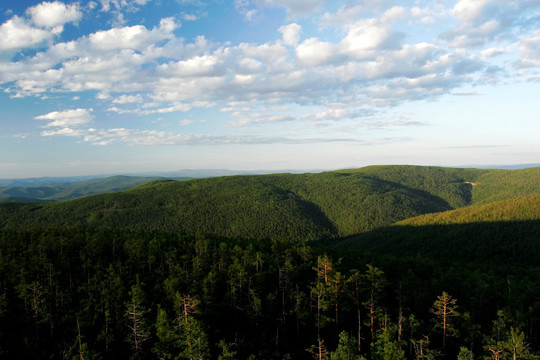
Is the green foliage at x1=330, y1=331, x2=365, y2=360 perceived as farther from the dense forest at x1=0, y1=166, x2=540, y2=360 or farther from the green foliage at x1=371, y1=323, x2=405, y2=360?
the green foliage at x1=371, y1=323, x2=405, y2=360

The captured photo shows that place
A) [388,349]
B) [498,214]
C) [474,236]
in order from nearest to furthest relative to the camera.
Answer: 1. [388,349]
2. [474,236]
3. [498,214]

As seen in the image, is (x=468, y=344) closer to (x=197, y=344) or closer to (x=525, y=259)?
(x=197, y=344)

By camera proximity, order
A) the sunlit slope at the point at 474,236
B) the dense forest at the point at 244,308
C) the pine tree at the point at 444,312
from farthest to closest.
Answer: the sunlit slope at the point at 474,236
the dense forest at the point at 244,308
the pine tree at the point at 444,312

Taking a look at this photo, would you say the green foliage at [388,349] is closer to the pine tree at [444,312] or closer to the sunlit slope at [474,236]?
the pine tree at [444,312]

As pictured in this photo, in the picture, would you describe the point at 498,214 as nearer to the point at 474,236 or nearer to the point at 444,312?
the point at 474,236

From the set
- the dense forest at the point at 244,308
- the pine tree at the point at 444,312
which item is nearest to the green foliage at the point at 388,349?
the dense forest at the point at 244,308

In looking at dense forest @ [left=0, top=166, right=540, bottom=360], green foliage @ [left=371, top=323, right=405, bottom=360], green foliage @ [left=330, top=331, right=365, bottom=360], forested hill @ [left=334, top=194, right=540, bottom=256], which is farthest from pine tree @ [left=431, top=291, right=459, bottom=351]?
forested hill @ [left=334, top=194, right=540, bottom=256]

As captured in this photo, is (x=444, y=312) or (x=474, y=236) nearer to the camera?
(x=444, y=312)

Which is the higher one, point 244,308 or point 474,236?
point 244,308

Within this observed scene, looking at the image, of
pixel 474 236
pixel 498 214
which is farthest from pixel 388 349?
pixel 498 214

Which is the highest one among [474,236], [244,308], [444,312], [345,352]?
[444,312]

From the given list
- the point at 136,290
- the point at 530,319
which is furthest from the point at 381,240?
the point at 136,290
